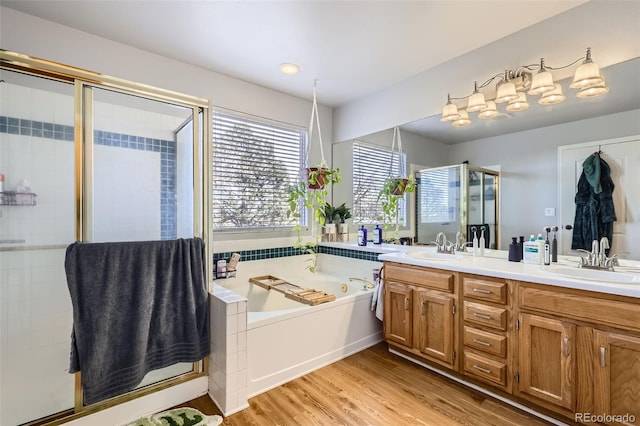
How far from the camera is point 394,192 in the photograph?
2984 millimetres

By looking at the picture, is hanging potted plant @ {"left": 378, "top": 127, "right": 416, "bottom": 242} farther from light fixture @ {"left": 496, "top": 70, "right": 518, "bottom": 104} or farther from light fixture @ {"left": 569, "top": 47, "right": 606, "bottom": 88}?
light fixture @ {"left": 569, "top": 47, "right": 606, "bottom": 88}

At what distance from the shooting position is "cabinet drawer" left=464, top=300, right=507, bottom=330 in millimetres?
1766

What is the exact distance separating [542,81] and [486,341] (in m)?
1.71

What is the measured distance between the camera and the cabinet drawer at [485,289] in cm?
176

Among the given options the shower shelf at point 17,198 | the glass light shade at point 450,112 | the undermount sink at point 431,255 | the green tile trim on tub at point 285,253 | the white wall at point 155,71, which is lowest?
the green tile trim on tub at point 285,253

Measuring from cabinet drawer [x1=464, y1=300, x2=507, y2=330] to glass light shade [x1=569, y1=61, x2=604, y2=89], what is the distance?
1.44m

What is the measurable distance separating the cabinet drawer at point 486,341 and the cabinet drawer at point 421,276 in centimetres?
29

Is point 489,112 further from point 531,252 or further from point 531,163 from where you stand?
point 531,252

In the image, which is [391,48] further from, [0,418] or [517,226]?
[0,418]

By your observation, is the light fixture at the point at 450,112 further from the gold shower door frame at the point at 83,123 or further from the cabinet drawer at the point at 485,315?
the gold shower door frame at the point at 83,123

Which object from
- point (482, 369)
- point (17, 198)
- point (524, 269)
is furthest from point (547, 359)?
point (17, 198)

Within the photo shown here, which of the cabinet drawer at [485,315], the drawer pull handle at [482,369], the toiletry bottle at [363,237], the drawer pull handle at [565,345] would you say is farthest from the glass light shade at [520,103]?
the drawer pull handle at [482,369]

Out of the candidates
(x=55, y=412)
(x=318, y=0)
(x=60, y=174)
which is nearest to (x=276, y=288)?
(x=55, y=412)

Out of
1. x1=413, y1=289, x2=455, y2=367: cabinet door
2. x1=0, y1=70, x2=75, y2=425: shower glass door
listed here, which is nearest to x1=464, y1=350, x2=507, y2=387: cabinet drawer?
x1=413, y1=289, x2=455, y2=367: cabinet door
